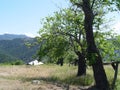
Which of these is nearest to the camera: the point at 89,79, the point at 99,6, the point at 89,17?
the point at 89,17

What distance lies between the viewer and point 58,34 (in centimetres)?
3050

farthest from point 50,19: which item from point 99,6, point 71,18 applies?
point 99,6

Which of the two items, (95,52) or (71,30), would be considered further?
(71,30)

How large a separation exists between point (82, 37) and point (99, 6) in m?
3.64

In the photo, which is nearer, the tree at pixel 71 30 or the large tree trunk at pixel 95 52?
the large tree trunk at pixel 95 52

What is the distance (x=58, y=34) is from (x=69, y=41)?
3.76 ft

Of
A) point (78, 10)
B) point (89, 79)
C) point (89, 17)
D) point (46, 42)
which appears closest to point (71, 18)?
point (78, 10)

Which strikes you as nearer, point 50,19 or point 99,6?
point 99,6

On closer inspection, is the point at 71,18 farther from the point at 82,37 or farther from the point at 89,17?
the point at 89,17

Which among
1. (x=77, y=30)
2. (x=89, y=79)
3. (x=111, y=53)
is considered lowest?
(x=89, y=79)

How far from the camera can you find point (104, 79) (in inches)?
822

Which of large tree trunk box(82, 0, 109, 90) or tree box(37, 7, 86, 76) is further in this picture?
tree box(37, 7, 86, 76)

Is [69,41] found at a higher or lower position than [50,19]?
lower

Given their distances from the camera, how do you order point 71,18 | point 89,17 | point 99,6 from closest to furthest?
1. point 89,17
2. point 99,6
3. point 71,18
